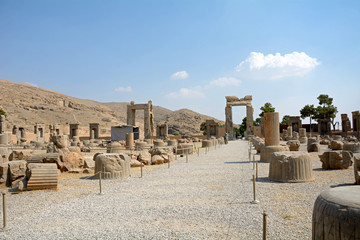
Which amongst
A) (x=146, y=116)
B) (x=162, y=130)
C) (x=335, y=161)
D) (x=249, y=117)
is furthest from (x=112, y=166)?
(x=249, y=117)

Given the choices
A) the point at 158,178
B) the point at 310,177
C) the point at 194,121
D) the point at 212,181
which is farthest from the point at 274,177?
the point at 194,121

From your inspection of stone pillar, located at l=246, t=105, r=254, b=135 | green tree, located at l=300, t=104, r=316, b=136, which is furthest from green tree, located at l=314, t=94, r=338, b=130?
stone pillar, located at l=246, t=105, r=254, b=135

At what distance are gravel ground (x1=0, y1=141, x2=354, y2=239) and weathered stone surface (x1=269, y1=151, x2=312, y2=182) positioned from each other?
32cm

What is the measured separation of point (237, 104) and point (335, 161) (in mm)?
38242

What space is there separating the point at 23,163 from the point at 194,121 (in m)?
92.1

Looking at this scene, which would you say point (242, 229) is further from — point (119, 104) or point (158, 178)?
point (119, 104)

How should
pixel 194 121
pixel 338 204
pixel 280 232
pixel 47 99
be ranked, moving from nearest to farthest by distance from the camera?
1. pixel 338 204
2. pixel 280 232
3. pixel 47 99
4. pixel 194 121

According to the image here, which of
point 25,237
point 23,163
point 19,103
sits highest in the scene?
point 19,103

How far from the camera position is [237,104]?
4822 cm

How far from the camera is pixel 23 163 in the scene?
30.8 ft

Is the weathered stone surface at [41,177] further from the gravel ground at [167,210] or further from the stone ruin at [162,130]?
the stone ruin at [162,130]

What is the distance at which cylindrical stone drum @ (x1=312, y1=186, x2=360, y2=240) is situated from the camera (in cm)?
284

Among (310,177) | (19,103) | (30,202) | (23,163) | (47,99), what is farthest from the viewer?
(47,99)

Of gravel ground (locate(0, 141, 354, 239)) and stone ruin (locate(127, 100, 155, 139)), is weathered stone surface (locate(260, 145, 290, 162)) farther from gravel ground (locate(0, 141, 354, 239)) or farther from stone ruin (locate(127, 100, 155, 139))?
stone ruin (locate(127, 100, 155, 139))
